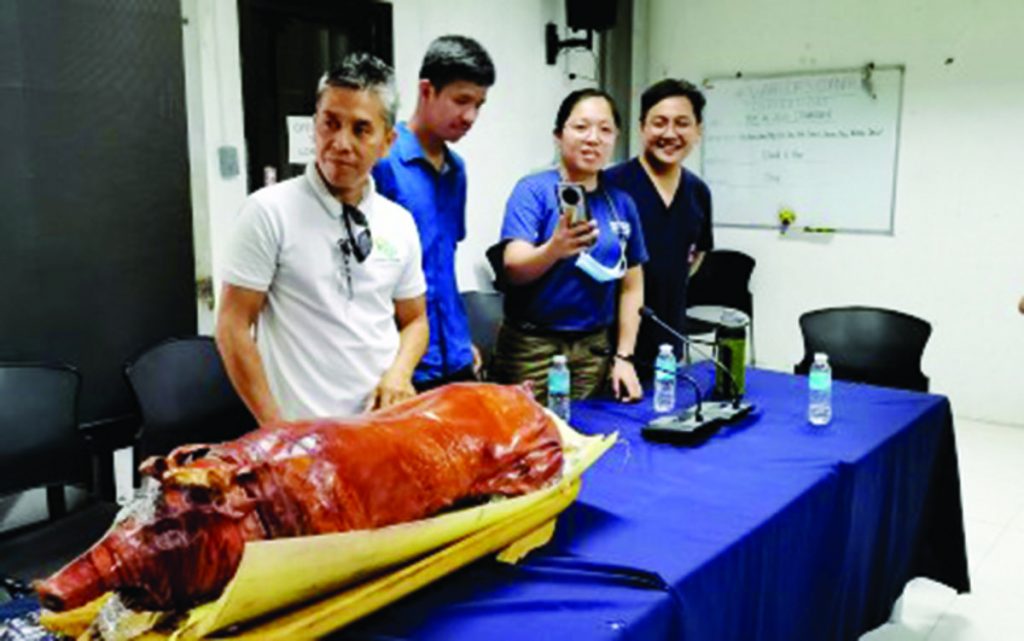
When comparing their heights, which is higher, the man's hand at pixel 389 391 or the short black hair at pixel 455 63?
the short black hair at pixel 455 63

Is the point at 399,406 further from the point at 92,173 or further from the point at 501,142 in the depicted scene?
the point at 501,142

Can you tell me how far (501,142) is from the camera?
4.75 m

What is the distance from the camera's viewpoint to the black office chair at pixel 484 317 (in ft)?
11.4

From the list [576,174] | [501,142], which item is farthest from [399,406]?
[501,142]

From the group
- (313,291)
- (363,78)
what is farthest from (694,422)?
(363,78)

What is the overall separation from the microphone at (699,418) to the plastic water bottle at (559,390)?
225 mm

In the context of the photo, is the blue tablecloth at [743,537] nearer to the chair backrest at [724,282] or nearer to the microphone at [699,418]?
the microphone at [699,418]

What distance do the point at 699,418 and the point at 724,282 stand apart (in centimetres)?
343

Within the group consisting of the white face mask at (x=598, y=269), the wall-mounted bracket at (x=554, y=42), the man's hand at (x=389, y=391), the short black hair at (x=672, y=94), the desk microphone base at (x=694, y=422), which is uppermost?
the wall-mounted bracket at (x=554, y=42)

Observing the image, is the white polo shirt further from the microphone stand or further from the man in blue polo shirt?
the microphone stand

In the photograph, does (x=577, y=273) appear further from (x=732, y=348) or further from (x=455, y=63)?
(x=455, y=63)

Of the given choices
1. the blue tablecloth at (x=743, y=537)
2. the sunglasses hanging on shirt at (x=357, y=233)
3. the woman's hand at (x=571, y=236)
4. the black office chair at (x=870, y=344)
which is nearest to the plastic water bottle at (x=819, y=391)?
the blue tablecloth at (x=743, y=537)

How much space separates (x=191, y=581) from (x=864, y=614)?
5.67 feet

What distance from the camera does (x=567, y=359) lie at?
248 centimetres
